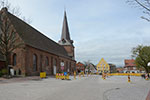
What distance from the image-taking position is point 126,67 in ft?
352

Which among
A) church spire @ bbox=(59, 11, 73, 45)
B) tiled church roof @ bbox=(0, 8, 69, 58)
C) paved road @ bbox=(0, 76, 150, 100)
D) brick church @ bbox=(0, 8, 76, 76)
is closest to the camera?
paved road @ bbox=(0, 76, 150, 100)

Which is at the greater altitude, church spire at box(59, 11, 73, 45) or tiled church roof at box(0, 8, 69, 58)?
church spire at box(59, 11, 73, 45)

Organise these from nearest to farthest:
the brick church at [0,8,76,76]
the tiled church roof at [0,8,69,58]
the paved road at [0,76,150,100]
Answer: the paved road at [0,76,150,100]
the brick church at [0,8,76,76]
the tiled church roof at [0,8,69,58]

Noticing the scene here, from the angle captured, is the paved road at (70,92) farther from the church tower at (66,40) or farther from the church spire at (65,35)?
the church tower at (66,40)

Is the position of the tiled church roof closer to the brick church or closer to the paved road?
the brick church

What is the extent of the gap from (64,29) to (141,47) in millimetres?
33500

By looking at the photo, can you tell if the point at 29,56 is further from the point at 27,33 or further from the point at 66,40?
the point at 66,40

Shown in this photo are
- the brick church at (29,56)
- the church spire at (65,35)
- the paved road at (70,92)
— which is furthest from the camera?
the church spire at (65,35)

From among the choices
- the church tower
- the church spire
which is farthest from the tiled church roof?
the church tower

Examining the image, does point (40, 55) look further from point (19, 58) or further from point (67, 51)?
point (67, 51)

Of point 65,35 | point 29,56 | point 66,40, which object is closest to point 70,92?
point 29,56

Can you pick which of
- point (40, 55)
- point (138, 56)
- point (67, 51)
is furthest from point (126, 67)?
point (40, 55)

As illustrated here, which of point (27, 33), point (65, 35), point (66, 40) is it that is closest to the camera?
point (27, 33)

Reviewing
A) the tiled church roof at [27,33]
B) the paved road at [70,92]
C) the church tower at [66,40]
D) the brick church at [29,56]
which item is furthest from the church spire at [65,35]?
the paved road at [70,92]
